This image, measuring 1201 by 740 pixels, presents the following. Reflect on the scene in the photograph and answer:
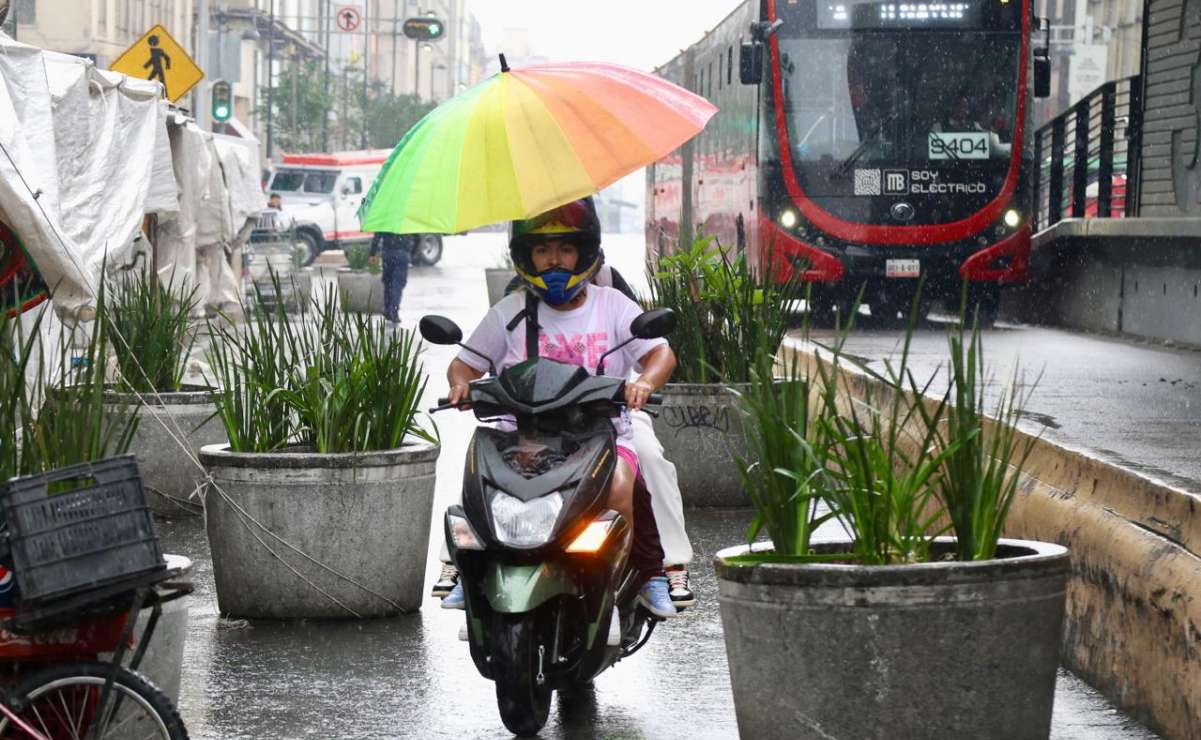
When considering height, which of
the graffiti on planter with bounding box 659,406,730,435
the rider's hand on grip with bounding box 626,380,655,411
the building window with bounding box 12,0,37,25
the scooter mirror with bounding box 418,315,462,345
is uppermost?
the building window with bounding box 12,0,37,25

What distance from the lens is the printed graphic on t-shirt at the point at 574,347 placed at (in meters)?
6.44

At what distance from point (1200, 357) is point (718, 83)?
38.2 feet

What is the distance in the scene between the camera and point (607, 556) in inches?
223

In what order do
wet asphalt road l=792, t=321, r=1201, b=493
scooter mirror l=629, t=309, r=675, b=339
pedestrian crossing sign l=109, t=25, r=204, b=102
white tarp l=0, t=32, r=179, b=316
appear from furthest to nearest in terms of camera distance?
pedestrian crossing sign l=109, t=25, r=204, b=102, white tarp l=0, t=32, r=179, b=316, wet asphalt road l=792, t=321, r=1201, b=493, scooter mirror l=629, t=309, r=675, b=339

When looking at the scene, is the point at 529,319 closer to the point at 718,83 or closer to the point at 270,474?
the point at 270,474

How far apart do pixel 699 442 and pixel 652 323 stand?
193 inches

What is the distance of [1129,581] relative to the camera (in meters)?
6.13

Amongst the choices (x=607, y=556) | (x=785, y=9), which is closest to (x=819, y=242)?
(x=785, y=9)

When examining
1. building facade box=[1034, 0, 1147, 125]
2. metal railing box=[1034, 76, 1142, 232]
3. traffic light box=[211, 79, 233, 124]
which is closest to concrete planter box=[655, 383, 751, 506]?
metal railing box=[1034, 76, 1142, 232]

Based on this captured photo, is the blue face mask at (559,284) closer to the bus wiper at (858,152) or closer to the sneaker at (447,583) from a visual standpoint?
the sneaker at (447,583)

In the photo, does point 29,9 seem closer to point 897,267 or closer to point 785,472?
point 897,267

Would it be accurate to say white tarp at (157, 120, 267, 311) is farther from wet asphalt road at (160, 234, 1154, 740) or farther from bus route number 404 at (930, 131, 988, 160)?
wet asphalt road at (160, 234, 1154, 740)

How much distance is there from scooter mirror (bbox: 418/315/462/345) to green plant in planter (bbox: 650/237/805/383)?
15.4 feet

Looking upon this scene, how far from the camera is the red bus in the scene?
72.7ft
